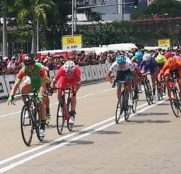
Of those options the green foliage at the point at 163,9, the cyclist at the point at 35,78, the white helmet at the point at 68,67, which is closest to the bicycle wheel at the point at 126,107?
the white helmet at the point at 68,67

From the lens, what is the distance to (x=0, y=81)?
24953mm

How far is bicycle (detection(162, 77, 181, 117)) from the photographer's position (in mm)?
15719

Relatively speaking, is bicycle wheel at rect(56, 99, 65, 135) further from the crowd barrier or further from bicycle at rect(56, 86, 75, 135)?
the crowd barrier

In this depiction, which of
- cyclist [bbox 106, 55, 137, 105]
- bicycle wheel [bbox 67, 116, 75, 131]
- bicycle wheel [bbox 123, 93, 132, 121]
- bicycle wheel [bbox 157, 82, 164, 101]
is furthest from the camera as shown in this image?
bicycle wheel [bbox 157, 82, 164, 101]

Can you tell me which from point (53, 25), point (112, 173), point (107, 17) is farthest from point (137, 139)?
point (107, 17)

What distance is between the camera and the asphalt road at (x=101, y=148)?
905 cm

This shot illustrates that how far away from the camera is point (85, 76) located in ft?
119

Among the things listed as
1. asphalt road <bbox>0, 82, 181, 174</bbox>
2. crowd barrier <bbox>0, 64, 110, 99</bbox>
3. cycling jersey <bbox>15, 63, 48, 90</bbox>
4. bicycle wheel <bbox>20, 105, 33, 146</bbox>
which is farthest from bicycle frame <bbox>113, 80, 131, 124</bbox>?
crowd barrier <bbox>0, 64, 110, 99</bbox>

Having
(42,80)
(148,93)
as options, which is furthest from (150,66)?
(42,80)

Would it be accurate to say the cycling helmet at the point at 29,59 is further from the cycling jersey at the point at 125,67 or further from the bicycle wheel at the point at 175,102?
the bicycle wheel at the point at 175,102

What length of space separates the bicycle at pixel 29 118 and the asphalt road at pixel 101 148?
211 mm

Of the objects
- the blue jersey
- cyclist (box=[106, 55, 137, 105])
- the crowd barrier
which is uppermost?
cyclist (box=[106, 55, 137, 105])

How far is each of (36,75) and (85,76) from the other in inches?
959

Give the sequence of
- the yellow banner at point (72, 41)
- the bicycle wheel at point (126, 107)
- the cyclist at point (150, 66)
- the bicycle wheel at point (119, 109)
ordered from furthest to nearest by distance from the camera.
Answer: the yellow banner at point (72, 41)
the cyclist at point (150, 66)
the bicycle wheel at point (126, 107)
the bicycle wheel at point (119, 109)
